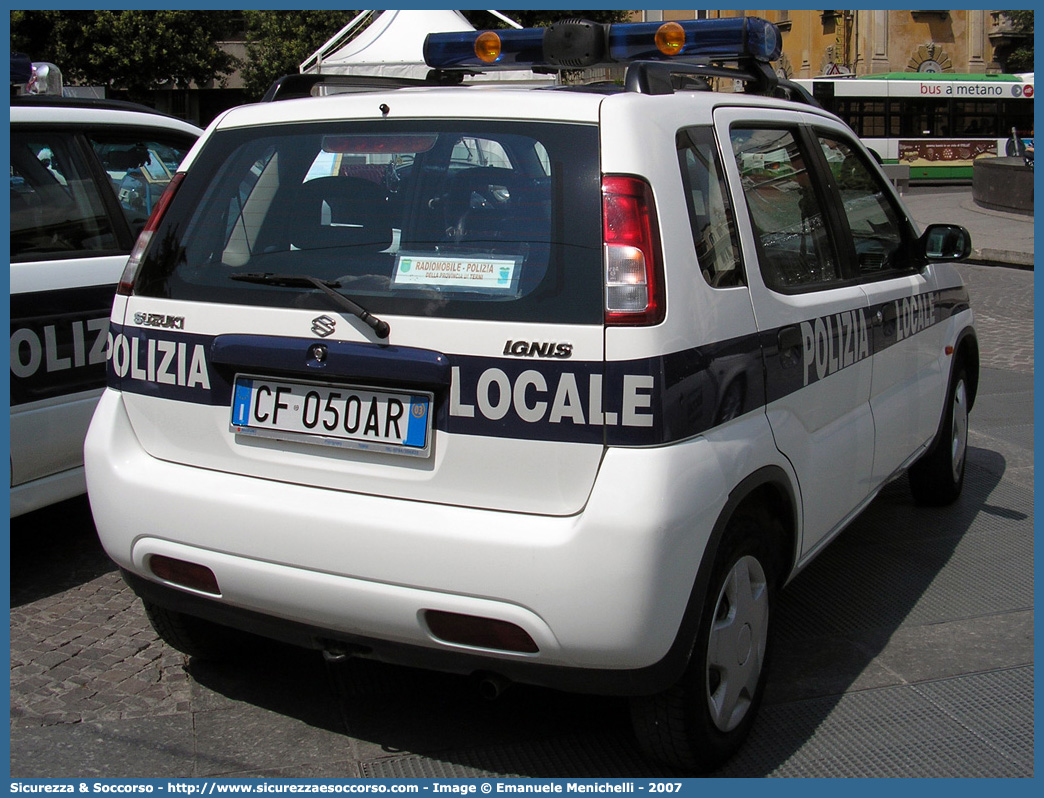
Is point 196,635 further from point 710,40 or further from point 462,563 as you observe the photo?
point 710,40

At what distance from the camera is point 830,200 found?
3.77 meters

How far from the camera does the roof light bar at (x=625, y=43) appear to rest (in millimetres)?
3490

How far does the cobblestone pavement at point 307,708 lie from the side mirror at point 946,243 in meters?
1.31

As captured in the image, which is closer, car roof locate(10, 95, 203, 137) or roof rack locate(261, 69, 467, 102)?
roof rack locate(261, 69, 467, 102)

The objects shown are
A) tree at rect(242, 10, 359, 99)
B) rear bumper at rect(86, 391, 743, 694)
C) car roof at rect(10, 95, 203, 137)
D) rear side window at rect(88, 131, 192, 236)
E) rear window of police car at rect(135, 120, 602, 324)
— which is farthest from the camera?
tree at rect(242, 10, 359, 99)

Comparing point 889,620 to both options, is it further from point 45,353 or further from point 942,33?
point 942,33

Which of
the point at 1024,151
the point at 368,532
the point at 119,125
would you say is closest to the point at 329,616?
the point at 368,532

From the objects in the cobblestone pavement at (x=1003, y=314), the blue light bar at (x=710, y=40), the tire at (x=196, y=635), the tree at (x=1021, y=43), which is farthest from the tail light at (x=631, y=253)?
the tree at (x=1021, y=43)

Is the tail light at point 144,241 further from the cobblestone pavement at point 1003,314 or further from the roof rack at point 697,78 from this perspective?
the cobblestone pavement at point 1003,314

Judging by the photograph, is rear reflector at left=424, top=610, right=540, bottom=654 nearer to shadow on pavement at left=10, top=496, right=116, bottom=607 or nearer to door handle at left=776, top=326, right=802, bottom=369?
door handle at left=776, top=326, right=802, bottom=369

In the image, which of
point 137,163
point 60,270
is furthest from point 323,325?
point 137,163

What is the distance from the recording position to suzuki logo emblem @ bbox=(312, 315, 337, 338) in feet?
8.86

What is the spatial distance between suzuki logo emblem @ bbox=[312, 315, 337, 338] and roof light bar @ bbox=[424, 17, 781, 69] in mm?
1391

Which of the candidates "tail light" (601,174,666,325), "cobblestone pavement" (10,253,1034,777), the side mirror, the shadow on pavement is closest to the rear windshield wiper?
"tail light" (601,174,666,325)
